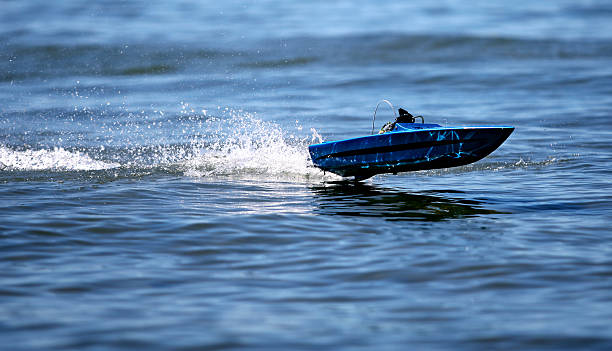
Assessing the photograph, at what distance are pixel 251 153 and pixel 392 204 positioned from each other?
3726 mm

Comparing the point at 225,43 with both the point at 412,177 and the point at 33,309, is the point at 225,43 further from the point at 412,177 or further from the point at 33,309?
the point at 33,309

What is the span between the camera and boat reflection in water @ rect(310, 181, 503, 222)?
880 cm

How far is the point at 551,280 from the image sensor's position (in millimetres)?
6207

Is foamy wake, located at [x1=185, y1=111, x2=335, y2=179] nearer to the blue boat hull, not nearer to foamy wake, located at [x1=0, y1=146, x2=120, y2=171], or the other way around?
the blue boat hull

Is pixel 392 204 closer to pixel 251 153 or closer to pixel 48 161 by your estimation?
pixel 251 153

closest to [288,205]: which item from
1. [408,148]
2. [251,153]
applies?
[408,148]

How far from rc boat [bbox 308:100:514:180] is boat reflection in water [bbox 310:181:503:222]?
341mm

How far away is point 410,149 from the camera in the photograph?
9.87 m

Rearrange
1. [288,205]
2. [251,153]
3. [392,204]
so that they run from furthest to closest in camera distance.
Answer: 1. [251,153]
2. [392,204]
3. [288,205]

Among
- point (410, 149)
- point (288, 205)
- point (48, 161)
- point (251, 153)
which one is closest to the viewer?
point (288, 205)

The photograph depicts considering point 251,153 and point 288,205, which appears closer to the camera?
point 288,205

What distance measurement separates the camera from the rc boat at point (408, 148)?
9531 millimetres

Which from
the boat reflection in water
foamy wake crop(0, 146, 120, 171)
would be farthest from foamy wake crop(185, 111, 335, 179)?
foamy wake crop(0, 146, 120, 171)

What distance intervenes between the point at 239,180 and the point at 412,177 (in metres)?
2.70
